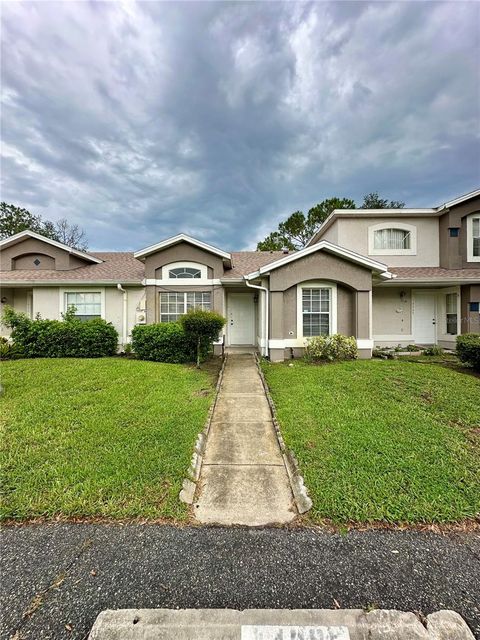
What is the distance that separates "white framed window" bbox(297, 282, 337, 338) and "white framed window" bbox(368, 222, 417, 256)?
15.6 feet

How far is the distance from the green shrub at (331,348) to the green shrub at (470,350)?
3212 millimetres

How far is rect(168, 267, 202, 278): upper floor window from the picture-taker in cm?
1154

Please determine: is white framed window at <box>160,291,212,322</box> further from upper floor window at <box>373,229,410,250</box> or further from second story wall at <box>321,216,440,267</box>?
upper floor window at <box>373,229,410,250</box>

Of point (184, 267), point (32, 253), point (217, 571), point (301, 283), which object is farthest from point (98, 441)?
point (32, 253)

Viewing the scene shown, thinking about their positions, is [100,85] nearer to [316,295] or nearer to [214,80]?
[214,80]

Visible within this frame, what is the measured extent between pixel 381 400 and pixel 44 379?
8603 mm

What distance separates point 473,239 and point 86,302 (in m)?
18.0

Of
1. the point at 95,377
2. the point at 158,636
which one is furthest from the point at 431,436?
the point at 95,377

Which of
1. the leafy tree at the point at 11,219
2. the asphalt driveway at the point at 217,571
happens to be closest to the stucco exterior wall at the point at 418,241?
the asphalt driveway at the point at 217,571

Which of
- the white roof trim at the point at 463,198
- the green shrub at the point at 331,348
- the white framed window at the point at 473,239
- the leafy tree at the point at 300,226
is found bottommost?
the green shrub at the point at 331,348

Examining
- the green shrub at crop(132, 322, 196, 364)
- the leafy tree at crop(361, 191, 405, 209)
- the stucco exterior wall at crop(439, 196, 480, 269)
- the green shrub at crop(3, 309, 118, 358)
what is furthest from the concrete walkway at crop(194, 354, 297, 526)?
the leafy tree at crop(361, 191, 405, 209)

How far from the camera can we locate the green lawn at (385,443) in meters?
2.96

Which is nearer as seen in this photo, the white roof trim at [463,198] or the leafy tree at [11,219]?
the white roof trim at [463,198]

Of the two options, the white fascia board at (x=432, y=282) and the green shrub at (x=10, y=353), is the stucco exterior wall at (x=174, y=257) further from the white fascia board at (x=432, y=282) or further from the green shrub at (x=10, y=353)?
the white fascia board at (x=432, y=282)
